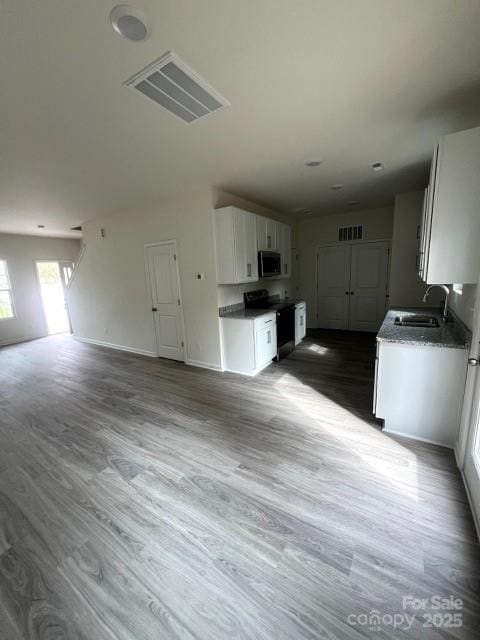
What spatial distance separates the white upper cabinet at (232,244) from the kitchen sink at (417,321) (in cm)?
219

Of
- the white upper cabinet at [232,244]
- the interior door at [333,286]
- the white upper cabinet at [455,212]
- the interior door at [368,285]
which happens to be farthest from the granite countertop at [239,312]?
the interior door at [368,285]

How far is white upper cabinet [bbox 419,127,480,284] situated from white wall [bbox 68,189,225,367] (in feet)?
8.91

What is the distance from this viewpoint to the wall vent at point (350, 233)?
5.80 metres

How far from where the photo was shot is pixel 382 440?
2.36 m

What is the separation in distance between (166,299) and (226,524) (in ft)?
12.0

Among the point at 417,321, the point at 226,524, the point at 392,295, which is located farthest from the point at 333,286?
the point at 226,524

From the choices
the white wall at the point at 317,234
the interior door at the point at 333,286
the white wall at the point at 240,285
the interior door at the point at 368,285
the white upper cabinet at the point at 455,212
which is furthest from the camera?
the interior door at the point at 333,286

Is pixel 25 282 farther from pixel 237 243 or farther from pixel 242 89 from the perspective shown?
pixel 242 89

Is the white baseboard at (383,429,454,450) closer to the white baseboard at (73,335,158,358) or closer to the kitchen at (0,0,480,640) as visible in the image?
the kitchen at (0,0,480,640)

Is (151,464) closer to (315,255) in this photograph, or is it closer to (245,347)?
(245,347)

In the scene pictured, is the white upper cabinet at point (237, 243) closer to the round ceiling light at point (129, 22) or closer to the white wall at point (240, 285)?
the white wall at point (240, 285)

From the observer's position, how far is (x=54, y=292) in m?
7.48

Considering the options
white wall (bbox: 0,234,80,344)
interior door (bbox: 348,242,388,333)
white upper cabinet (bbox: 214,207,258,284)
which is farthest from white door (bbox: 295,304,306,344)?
white wall (bbox: 0,234,80,344)

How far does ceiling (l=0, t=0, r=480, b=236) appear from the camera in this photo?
1265 millimetres
